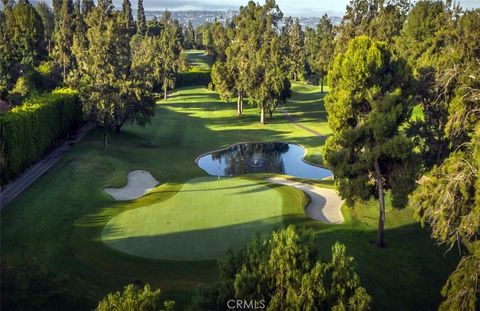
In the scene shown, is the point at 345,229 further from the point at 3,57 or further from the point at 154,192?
the point at 3,57

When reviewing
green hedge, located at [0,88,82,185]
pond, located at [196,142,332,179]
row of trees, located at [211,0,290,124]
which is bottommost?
pond, located at [196,142,332,179]

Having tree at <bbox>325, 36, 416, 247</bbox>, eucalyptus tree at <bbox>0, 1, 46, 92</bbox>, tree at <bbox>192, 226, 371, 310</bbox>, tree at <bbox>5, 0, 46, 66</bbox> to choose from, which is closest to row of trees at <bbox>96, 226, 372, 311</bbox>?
tree at <bbox>192, 226, 371, 310</bbox>

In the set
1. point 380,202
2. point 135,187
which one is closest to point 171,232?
point 380,202

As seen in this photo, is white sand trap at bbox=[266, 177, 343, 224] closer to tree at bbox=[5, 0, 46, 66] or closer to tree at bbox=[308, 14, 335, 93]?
tree at bbox=[308, 14, 335, 93]

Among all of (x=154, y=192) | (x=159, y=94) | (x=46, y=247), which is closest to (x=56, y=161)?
(x=154, y=192)

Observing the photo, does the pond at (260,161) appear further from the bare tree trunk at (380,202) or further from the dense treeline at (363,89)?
the bare tree trunk at (380,202)

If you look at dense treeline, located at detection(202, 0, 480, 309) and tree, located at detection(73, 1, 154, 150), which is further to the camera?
tree, located at detection(73, 1, 154, 150)

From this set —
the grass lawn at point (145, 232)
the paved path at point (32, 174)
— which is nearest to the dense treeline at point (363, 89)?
the paved path at point (32, 174)
